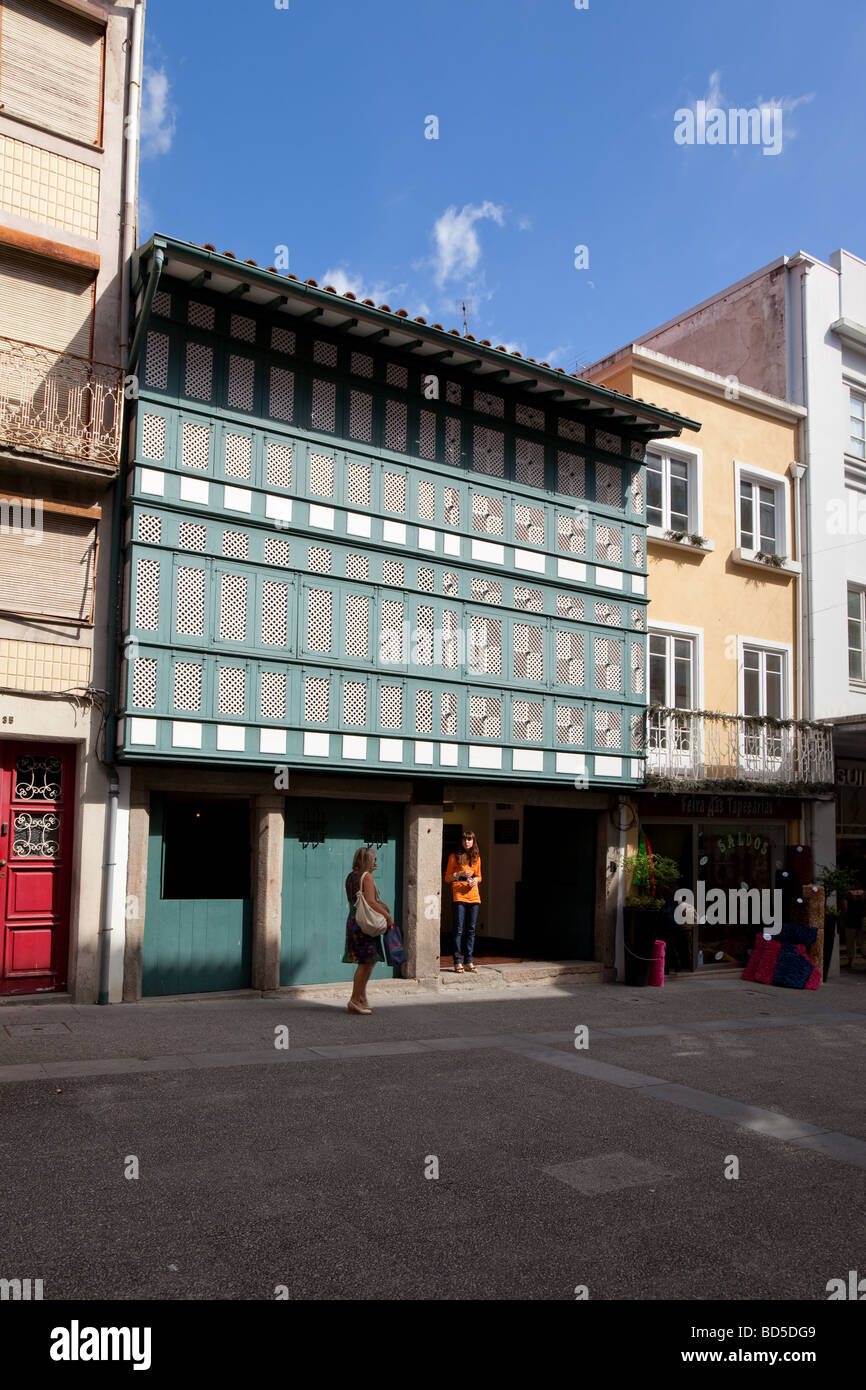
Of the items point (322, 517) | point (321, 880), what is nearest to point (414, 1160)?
point (321, 880)

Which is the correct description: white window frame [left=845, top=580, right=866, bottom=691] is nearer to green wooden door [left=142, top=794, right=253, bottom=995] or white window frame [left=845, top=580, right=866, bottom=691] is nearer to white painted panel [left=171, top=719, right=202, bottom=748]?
green wooden door [left=142, top=794, right=253, bottom=995]

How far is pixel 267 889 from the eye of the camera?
12406mm

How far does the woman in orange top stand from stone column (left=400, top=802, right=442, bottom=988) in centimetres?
28

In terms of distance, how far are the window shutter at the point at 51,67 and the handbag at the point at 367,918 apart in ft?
29.9

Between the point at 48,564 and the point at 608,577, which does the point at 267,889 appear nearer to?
the point at 48,564

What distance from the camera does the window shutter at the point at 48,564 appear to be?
36.9 ft

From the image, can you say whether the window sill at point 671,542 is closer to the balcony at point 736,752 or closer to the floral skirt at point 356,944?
the balcony at point 736,752

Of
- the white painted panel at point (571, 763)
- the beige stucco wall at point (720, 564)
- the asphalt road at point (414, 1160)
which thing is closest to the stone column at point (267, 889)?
the asphalt road at point (414, 1160)

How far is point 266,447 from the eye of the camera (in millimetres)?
12594
